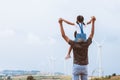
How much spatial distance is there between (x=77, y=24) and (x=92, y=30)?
1.09 ft

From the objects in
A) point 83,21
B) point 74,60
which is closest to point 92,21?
point 83,21

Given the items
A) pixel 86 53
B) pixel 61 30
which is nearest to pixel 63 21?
pixel 61 30

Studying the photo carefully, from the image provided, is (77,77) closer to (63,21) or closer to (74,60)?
(74,60)

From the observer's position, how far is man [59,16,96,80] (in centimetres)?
998

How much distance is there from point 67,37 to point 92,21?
0.64 metres

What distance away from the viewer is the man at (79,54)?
32.8 feet

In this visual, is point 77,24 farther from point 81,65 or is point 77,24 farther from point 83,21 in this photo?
point 81,65

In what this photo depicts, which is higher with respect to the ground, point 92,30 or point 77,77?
point 92,30

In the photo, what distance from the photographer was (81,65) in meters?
10.0

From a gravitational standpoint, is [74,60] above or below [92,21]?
below

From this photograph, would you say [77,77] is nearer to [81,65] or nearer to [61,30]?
[81,65]

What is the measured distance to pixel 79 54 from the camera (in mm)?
10102

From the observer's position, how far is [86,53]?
33.3 feet

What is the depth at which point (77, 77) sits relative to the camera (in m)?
10.1
